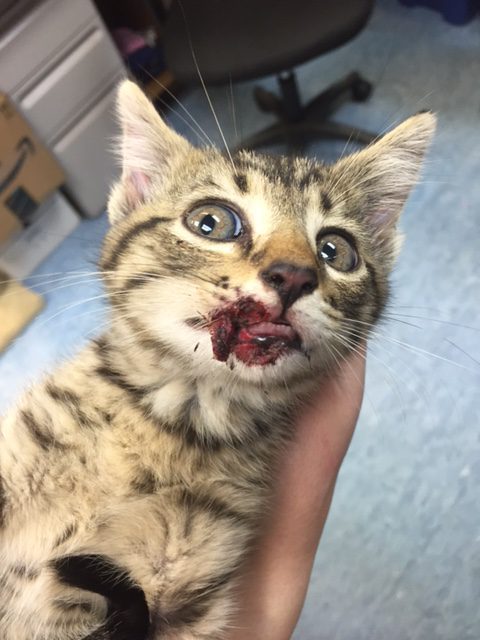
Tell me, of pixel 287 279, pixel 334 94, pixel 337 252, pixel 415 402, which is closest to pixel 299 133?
pixel 334 94

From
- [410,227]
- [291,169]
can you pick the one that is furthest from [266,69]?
[291,169]

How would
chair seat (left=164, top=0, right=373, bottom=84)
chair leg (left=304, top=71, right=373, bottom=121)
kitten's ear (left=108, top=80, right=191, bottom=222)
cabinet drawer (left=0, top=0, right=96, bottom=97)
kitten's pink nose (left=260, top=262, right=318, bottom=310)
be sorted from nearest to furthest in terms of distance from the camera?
kitten's pink nose (left=260, top=262, right=318, bottom=310) → kitten's ear (left=108, top=80, right=191, bottom=222) → chair seat (left=164, top=0, right=373, bottom=84) → cabinet drawer (left=0, top=0, right=96, bottom=97) → chair leg (left=304, top=71, right=373, bottom=121)

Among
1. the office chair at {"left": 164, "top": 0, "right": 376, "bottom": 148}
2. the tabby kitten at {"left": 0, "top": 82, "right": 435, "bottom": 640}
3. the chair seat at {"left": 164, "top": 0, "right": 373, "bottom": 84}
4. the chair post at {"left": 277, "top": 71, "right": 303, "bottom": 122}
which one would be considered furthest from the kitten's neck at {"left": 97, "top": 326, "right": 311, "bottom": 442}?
the chair post at {"left": 277, "top": 71, "right": 303, "bottom": 122}

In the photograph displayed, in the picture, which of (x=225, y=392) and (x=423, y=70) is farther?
(x=423, y=70)

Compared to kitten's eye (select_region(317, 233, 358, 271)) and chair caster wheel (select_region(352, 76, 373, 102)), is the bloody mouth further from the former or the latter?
chair caster wheel (select_region(352, 76, 373, 102))

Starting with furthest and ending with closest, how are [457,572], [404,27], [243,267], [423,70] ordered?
[404,27], [423,70], [457,572], [243,267]

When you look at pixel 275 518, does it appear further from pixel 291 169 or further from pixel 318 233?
pixel 291 169

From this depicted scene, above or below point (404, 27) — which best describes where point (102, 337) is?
below
